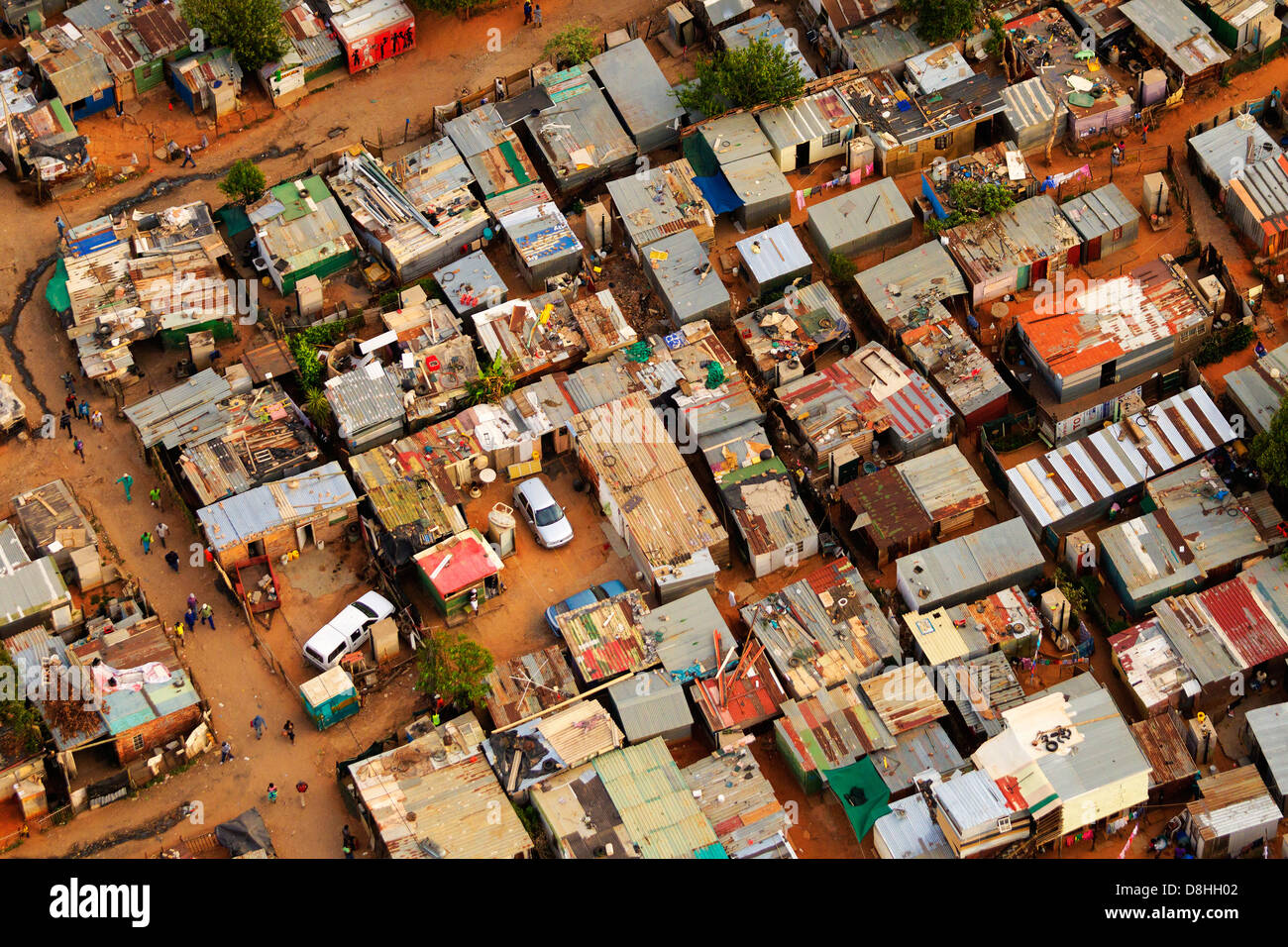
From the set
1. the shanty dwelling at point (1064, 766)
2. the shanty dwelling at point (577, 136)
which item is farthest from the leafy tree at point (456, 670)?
the shanty dwelling at point (577, 136)

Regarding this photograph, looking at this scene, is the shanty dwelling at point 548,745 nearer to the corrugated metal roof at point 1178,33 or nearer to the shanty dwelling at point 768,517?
the shanty dwelling at point 768,517

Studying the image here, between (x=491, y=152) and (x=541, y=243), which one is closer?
(x=541, y=243)

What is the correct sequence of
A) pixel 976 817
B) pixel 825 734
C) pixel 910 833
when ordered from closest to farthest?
pixel 976 817 → pixel 910 833 → pixel 825 734

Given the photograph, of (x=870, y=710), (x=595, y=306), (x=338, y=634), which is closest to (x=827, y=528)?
(x=870, y=710)

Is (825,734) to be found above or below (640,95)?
below

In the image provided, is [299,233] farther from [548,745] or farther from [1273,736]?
[1273,736]

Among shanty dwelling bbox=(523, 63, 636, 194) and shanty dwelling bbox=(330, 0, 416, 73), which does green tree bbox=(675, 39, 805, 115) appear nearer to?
shanty dwelling bbox=(523, 63, 636, 194)

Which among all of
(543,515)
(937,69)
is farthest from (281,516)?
(937,69)

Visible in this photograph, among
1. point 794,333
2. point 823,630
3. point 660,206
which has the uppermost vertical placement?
point 660,206
